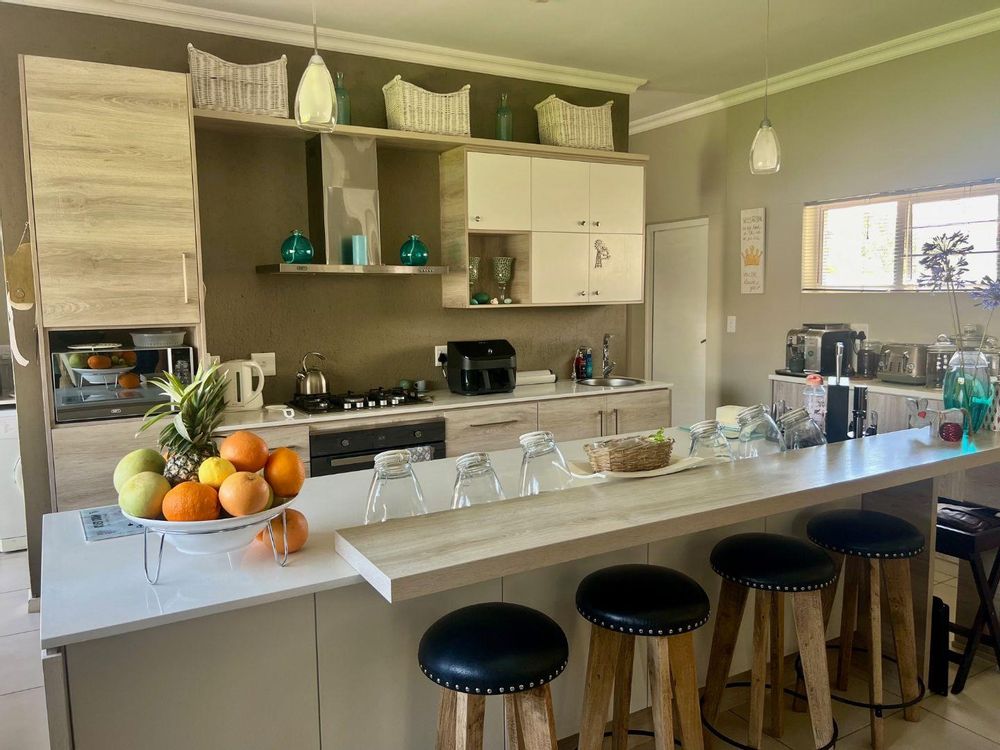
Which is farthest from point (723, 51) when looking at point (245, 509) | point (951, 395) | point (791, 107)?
point (245, 509)

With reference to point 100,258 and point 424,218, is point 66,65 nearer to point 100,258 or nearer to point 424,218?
point 100,258

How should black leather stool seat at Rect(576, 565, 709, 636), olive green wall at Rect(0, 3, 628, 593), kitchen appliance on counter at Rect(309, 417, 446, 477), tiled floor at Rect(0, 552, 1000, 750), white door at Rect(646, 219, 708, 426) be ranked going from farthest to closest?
white door at Rect(646, 219, 708, 426) < kitchen appliance on counter at Rect(309, 417, 446, 477) < olive green wall at Rect(0, 3, 628, 593) < tiled floor at Rect(0, 552, 1000, 750) < black leather stool seat at Rect(576, 565, 709, 636)

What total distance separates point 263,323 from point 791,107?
3.70 meters

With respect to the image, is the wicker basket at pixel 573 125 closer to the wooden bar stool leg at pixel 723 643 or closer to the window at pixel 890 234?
the window at pixel 890 234

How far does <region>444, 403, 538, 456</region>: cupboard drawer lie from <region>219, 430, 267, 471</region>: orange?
2302mm

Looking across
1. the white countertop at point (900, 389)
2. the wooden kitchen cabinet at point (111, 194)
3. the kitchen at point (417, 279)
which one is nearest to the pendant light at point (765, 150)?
the kitchen at point (417, 279)

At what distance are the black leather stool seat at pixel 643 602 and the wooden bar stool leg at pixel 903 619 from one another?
0.94m

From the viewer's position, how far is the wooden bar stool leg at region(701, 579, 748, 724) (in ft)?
7.33

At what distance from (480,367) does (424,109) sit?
55.7 inches

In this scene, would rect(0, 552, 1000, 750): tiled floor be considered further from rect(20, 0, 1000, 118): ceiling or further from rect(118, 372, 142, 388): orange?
rect(20, 0, 1000, 118): ceiling

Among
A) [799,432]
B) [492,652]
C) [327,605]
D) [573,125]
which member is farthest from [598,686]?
[573,125]

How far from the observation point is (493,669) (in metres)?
1.50

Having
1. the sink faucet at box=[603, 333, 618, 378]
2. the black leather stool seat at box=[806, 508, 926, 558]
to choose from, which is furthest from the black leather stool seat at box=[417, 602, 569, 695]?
the sink faucet at box=[603, 333, 618, 378]

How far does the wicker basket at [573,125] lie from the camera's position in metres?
4.45
